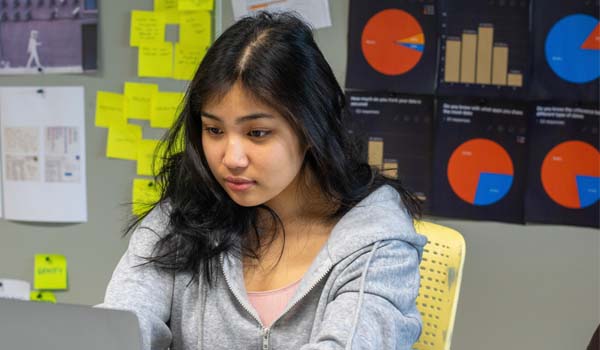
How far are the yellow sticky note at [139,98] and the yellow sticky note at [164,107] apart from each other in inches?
0.7

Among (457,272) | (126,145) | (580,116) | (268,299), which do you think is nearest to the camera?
(268,299)

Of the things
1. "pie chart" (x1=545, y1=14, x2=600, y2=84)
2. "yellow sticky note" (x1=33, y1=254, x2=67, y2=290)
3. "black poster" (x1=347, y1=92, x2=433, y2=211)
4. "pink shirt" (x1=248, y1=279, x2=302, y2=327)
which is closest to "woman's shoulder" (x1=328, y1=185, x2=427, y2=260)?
"pink shirt" (x1=248, y1=279, x2=302, y2=327)

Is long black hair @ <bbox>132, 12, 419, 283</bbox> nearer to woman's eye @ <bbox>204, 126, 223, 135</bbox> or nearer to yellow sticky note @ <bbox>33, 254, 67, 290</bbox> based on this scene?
woman's eye @ <bbox>204, 126, 223, 135</bbox>

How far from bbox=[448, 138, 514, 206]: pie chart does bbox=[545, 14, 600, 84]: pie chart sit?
0.89ft

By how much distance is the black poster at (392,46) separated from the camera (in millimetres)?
2062

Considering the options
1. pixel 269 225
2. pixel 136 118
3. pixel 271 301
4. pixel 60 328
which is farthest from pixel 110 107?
pixel 60 328

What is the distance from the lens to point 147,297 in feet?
4.12

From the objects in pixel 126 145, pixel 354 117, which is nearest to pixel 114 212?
pixel 126 145

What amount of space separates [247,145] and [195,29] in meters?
1.15

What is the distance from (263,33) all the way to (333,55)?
3.11ft

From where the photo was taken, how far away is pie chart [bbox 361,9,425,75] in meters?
2.07

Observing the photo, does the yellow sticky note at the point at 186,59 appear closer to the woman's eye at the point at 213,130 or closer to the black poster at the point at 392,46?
the black poster at the point at 392,46

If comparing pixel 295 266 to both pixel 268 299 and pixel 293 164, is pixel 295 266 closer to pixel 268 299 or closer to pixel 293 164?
pixel 268 299

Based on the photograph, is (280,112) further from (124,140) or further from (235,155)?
(124,140)
